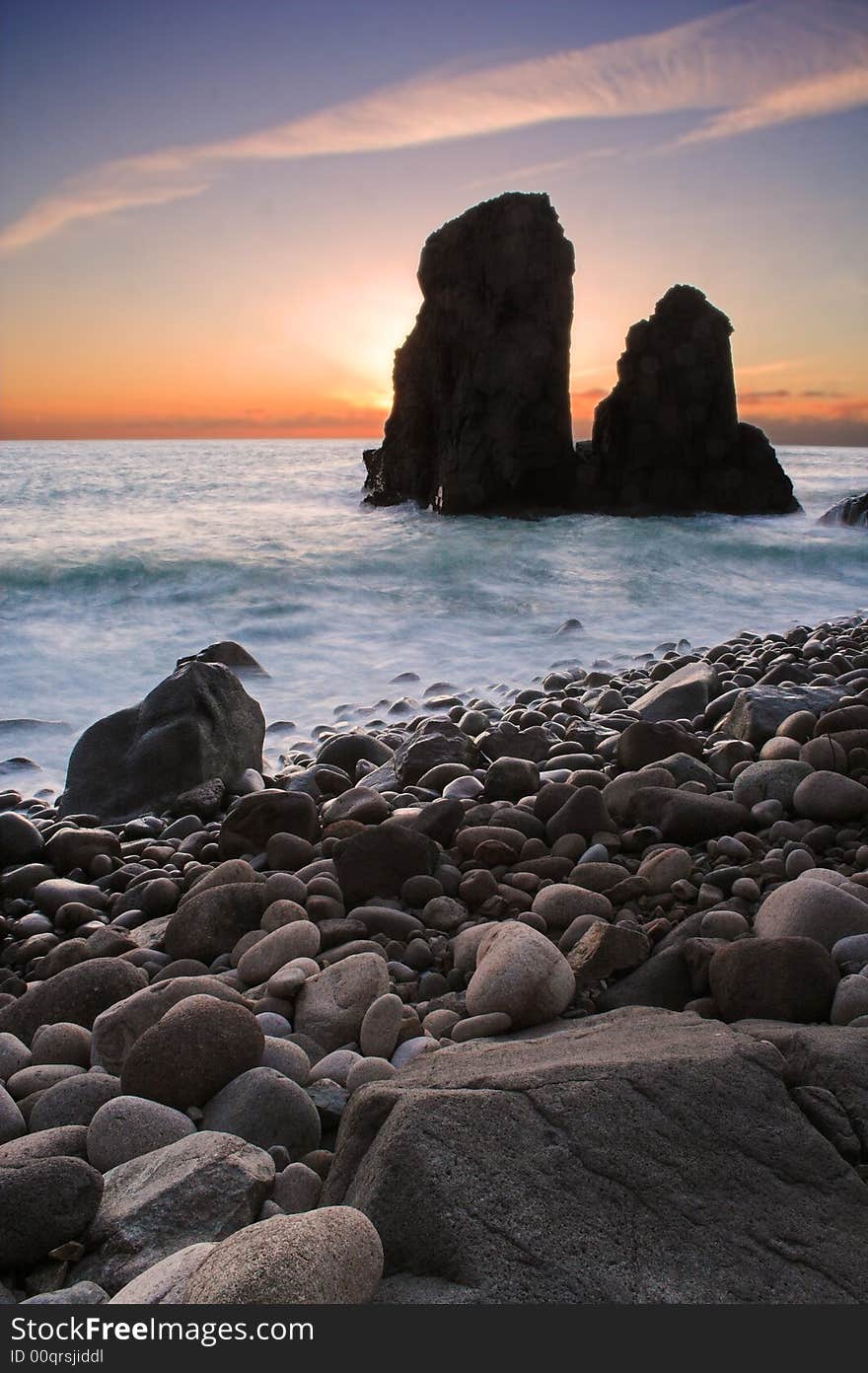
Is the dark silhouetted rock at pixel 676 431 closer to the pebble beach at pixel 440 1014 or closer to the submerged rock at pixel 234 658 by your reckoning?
the submerged rock at pixel 234 658

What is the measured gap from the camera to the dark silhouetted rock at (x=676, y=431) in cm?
2544

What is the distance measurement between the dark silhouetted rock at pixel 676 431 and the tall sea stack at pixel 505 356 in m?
1.38

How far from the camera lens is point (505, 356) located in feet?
Result: 81.0

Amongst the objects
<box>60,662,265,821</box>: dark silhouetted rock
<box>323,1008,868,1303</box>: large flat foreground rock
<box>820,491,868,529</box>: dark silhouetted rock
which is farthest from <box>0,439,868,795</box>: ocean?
<box>323,1008,868,1303</box>: large flat foreground rock

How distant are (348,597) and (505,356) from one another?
14.1 m

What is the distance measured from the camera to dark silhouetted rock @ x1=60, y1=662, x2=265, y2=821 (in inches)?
201

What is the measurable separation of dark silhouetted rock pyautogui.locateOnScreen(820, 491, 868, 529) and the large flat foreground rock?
77.1 ft

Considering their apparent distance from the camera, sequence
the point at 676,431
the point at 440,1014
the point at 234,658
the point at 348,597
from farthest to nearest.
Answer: the point at 676,431 → the point at 348,597 → the point at 234,658 → the point at 440,1014

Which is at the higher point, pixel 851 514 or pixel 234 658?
pixel 851 514

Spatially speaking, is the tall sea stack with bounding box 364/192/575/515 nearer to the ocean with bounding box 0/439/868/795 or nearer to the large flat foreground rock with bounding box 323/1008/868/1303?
the ocean with bounding box 0/439/868/795

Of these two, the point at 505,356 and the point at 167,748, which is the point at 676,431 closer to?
the point at 505,356

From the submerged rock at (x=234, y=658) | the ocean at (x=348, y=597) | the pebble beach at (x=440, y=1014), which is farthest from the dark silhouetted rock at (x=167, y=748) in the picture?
the submerged rock at (x=234, y=658)

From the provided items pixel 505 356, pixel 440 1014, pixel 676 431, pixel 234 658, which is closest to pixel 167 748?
pixel 440 1014

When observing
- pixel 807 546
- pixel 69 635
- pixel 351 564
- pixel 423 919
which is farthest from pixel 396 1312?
pixel 807 546
